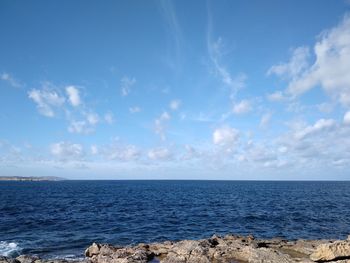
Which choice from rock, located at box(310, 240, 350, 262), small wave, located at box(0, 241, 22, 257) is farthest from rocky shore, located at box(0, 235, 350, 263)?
small wave, located at box(0, 241, 22, 257)

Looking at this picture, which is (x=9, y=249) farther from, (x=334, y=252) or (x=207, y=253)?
(x=334, y=252)

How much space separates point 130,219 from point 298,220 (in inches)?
1074

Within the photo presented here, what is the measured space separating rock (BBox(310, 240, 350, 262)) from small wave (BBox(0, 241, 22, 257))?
2670 cm

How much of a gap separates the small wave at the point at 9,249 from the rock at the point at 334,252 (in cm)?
2670

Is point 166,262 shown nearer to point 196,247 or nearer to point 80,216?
point 196,247

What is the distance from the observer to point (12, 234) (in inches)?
1565

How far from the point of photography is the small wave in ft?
97.5

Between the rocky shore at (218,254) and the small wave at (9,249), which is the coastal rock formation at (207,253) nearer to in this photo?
the rocky shore at (218,254)

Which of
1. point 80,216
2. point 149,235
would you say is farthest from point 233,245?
point 80,216

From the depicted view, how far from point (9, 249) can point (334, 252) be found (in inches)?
1165

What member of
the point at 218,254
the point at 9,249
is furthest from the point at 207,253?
the point at 9,249

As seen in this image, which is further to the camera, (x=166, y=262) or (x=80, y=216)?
(x=80, y=216)

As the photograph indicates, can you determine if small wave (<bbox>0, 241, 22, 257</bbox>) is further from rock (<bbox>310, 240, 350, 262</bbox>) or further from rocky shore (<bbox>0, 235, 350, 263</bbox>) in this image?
rock (<bbox>310, 240, 350, 262</bbox>)

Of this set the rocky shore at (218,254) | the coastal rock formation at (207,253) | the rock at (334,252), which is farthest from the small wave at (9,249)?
the rock at (334,252)
